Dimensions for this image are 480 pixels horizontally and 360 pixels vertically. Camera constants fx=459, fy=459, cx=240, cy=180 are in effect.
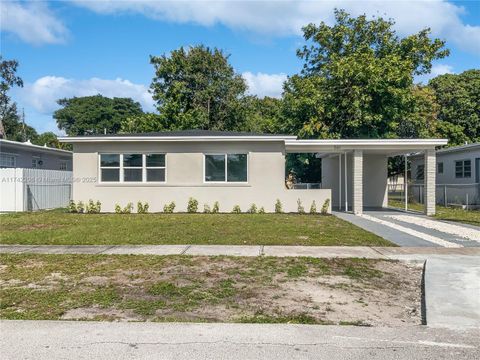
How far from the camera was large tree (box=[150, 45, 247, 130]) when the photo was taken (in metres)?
36.7

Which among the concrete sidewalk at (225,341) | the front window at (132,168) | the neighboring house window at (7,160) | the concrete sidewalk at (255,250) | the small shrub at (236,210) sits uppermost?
the neighboring house window at (7,160)

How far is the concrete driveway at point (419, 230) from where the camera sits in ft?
36.5

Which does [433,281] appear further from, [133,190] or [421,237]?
[133,190]

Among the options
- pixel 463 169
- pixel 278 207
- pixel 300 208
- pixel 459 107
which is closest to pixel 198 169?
pixel 278 207

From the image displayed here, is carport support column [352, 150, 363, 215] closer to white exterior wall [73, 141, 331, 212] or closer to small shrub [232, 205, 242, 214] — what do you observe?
white exterior wall [73, 141, 331, 212]

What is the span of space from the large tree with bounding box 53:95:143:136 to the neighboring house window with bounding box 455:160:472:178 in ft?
165

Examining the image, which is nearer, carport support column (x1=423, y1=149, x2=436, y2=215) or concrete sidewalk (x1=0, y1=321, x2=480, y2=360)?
concrete sidewalk (x1=0, y1=321, x2=480, y2=360)

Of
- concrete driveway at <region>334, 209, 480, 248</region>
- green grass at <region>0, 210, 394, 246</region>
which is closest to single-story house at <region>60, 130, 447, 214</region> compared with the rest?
green grass at <region>0, 210, 394, 246</region>

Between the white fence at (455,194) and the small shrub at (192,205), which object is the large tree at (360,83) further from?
the small shrub at (192,205)

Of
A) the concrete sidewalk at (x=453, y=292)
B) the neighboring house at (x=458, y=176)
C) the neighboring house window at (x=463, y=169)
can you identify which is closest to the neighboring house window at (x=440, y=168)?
the neighboring house at (x=458, y=176)

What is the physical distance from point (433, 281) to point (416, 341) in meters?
2.72

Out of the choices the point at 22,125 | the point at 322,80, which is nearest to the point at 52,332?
the point at 322,80

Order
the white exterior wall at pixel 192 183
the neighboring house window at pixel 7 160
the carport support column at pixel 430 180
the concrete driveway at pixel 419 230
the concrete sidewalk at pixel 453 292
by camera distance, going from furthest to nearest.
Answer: the neighboring house window at pixel 7 160 → the white exterior wall at pixel 192 183 → the carport support column at pixel 430 180 → the concrete driveway at pixel 419 230 → the concrete sidewalk at pixel 453 292

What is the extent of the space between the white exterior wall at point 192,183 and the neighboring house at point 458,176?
8.60 m
